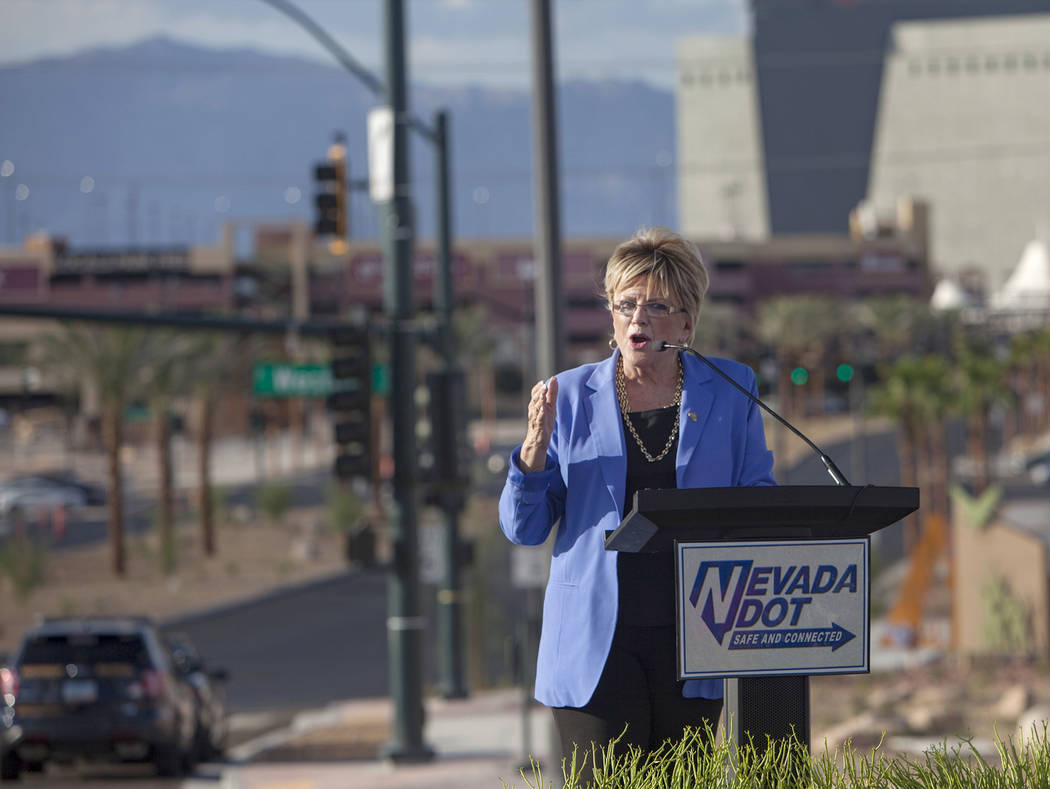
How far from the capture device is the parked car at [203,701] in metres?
19.3

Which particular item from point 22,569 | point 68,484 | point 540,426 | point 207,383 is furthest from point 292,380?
point 68,484

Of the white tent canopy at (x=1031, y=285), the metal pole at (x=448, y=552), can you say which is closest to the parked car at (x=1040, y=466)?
the metal pole at (x=448, y=552)

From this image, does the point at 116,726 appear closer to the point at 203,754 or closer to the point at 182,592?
the point at 203,754

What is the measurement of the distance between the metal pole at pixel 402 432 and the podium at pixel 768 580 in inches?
582

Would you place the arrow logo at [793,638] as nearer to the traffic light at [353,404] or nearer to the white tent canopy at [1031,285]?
the traffic light at [353,404]

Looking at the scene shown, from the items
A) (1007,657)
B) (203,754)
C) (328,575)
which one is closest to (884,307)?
(328,575)

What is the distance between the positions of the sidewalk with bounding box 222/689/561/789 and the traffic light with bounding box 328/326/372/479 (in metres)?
3.29

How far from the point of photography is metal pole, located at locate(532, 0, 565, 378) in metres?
13.2

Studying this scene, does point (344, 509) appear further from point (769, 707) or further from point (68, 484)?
point (769, 707)

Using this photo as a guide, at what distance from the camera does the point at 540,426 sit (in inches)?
173

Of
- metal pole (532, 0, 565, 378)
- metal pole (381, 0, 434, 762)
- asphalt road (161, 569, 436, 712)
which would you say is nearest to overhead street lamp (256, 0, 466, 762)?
metal pole (381, 0, 434, 762)

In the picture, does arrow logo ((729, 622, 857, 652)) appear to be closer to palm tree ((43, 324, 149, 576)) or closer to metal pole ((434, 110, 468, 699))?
metal pole ((434, 110, 468, 699))

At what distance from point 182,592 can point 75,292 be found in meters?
82.0

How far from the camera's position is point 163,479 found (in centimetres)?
5194
